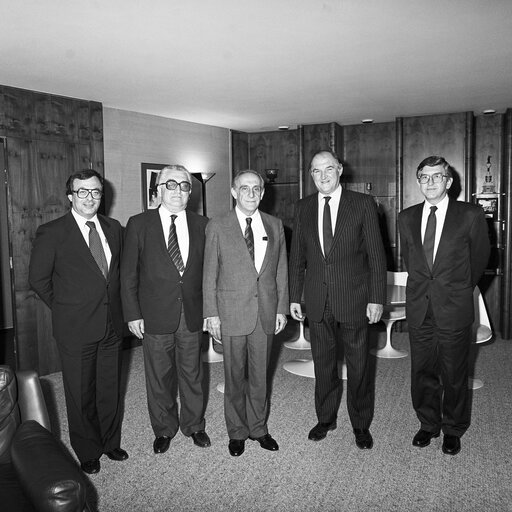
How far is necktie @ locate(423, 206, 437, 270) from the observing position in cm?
318

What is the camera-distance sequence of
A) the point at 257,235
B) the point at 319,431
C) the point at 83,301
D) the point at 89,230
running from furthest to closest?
the point at 319,431
the point at 257,235
the point at 89,230
the point at 83,301

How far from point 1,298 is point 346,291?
5286 millimetres

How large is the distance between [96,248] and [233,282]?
2.61 ft

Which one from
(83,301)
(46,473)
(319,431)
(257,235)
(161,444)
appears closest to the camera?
(46,473)

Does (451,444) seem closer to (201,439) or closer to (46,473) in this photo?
(201,439)

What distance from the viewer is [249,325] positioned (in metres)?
3.11

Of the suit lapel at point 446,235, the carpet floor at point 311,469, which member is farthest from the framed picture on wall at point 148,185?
the suit lapel at point 446,235

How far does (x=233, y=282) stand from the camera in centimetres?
310

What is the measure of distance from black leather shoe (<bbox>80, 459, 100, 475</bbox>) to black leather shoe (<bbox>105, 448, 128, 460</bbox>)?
0.48 feet

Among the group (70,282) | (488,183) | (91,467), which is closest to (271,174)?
(488,183)

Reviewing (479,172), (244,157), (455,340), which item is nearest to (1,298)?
(244,157)

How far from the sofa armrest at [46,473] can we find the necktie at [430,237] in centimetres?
221

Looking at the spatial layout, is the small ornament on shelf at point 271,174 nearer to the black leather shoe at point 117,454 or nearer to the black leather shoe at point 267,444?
the black leather shoe at point 267,444

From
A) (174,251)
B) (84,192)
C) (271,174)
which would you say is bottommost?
(174,251)
